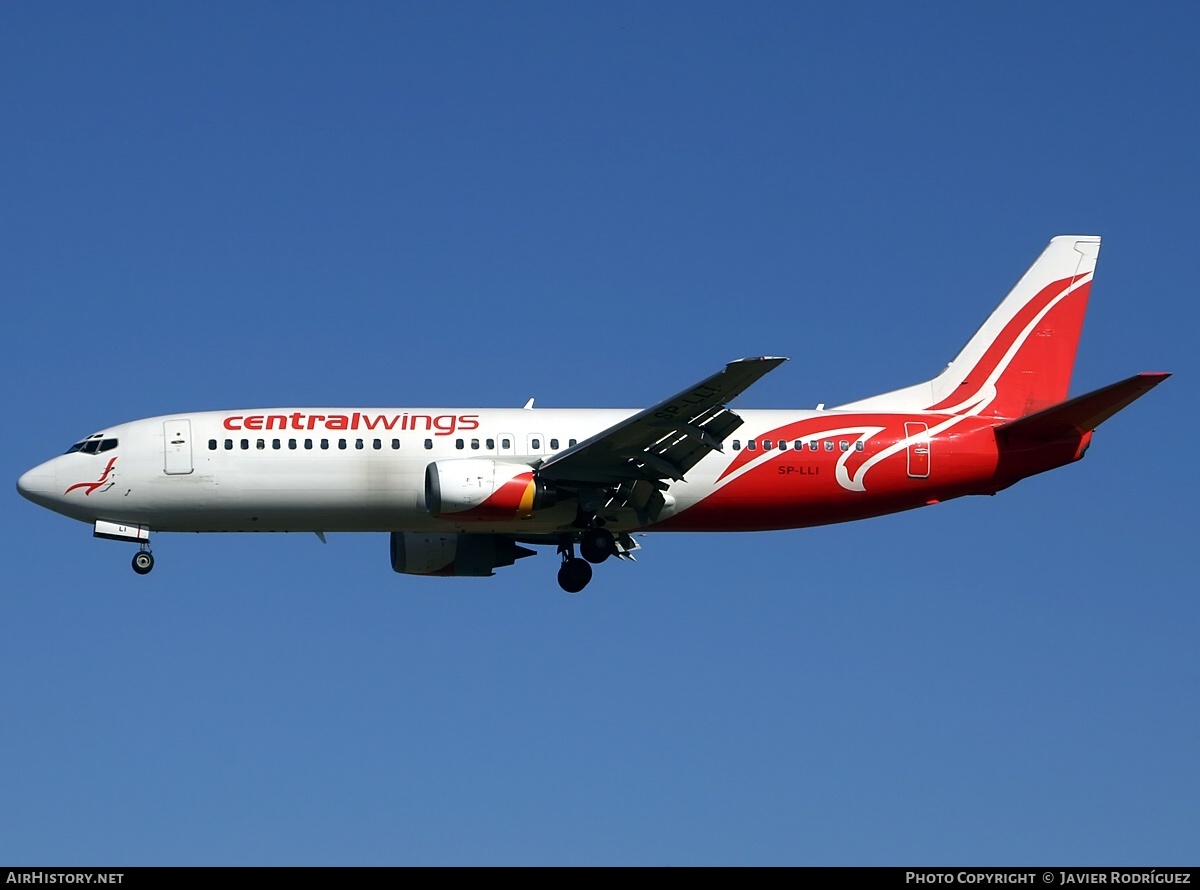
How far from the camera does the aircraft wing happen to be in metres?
39.6

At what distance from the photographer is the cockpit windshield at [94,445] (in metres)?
44.4

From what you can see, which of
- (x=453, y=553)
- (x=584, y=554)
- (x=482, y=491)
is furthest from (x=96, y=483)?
(x=584, y=554)

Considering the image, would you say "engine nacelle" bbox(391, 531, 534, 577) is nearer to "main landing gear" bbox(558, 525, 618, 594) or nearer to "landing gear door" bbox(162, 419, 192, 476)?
"main landing gear" bbox(558, 525, 618, 594)

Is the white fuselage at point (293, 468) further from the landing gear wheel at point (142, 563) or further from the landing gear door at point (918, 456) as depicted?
the landing gear door at point (918, 456)

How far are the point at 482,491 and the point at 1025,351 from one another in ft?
54.1

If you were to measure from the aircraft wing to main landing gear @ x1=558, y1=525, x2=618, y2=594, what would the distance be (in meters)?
1.79

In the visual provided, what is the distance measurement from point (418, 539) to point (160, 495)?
23.5ft

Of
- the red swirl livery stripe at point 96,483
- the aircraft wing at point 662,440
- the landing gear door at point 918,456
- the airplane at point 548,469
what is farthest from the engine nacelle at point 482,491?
the landing gear door at point 918,456

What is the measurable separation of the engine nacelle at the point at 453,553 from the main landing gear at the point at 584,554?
5.90 ft

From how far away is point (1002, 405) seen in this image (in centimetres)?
4775

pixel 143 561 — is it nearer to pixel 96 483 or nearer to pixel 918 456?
pixel 96 483

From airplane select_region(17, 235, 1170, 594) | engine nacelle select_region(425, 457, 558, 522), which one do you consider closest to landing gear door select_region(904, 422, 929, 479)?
airplane select_region(17, 235, 1170, 594)
